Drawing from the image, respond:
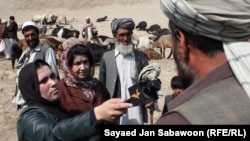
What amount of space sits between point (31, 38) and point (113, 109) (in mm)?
2794

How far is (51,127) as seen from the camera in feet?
8.26

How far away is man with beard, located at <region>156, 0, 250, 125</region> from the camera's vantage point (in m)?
1.42

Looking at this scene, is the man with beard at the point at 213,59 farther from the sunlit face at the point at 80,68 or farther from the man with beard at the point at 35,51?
the man with beard at the point at 35,51

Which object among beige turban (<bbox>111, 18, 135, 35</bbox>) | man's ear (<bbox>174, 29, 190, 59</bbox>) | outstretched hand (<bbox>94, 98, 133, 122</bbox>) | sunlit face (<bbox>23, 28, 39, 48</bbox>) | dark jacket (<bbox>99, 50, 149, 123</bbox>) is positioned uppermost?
man's ear (<bbox>174, 29, 190, 59</bbox>)

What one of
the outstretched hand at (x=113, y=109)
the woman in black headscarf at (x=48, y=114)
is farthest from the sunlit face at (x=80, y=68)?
the outstretched hand at (x=113, y=109)

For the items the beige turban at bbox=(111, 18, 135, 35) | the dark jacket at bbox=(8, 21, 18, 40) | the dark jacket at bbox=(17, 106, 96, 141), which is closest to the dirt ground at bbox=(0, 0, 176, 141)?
the dark jacket at bbox=(8, 21, 18, 40)

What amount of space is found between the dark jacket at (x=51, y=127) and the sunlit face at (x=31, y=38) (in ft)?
7.35

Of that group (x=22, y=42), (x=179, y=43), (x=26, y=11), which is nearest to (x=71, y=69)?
(x=179, y=43)

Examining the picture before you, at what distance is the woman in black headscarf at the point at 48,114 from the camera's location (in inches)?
92.9

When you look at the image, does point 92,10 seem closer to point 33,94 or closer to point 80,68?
point 80,68

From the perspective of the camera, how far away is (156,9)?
32.3m

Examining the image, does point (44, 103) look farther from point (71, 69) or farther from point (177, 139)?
point (177, 139)

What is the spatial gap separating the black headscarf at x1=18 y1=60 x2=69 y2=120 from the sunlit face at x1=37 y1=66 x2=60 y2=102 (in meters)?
0.03

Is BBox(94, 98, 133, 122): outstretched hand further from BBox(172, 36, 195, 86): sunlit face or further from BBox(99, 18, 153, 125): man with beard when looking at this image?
BBox(99, 18, 153, 125): man with beard
